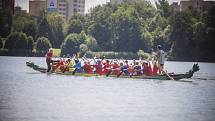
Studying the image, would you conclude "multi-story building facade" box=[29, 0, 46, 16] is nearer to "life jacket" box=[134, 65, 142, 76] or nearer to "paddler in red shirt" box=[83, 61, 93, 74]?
"paddler in red shirt" box=[83, 61, 93, 74]

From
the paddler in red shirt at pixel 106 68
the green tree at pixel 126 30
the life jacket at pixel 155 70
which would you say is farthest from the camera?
the paddler in red shirt at pixel 106 68

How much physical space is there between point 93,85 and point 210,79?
1368 mm

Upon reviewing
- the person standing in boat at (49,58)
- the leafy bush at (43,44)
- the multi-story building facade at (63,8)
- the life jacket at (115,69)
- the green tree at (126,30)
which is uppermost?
the multi-story building facade at (63,8)

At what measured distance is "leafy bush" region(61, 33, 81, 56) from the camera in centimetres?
745

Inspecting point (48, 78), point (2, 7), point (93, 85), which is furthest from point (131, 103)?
point (2, 7)

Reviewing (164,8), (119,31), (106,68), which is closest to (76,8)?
(119,31)

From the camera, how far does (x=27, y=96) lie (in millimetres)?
7152

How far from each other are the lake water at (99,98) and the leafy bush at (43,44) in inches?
6.5

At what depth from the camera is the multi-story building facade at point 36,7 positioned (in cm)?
746

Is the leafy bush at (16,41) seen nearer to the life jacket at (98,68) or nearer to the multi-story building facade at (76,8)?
the multi-story building facade at (76,8)

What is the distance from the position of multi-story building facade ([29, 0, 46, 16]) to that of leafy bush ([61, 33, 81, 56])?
45 cm

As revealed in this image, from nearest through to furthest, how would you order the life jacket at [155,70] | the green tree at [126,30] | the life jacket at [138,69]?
1. the green tree at [126,30]
2. the life jacket at [155,70]
3. the life jacket at [138,69]

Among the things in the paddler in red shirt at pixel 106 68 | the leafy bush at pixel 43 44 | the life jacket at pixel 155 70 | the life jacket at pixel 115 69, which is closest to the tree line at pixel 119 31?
the leafy bush at pixel 43 44

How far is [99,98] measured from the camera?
23.6ft
